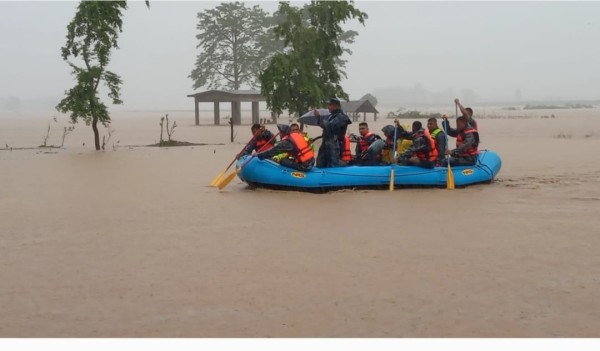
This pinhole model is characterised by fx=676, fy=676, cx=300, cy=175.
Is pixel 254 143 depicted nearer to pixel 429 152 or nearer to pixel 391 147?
pixel 391 147

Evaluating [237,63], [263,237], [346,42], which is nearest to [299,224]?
[263,237]

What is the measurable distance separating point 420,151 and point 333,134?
1437 mm

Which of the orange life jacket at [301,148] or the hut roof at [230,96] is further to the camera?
the hut roof at [230,96]

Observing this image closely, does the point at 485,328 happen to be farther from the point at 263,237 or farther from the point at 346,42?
the point at 346,42

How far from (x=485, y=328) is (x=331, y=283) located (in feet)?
4.93

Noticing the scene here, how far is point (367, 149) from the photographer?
11508mm

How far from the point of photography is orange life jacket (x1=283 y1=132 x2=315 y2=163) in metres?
10.7

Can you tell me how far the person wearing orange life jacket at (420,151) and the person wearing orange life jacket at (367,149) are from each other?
0.42 meters

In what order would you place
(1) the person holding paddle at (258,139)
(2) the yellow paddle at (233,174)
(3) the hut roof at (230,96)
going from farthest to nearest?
(3) the hut roof at (230,96)
(1) the person holding paddle at (258,139)
(2) the yellow paddle at (233,174)

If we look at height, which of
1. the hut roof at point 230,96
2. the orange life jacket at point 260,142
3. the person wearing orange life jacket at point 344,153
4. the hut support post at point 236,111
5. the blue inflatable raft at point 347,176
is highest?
the hut roof at point 230,96

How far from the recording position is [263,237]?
7590mm

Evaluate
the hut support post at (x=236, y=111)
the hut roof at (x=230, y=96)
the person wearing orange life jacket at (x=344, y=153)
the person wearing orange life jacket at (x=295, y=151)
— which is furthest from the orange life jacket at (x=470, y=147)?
the hut support post at (x=236, y=111)

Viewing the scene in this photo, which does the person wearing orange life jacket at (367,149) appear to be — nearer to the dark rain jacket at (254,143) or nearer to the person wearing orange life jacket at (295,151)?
the person wearing orange life jacket at (295,151)

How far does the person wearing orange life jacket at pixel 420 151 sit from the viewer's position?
10773 mm
